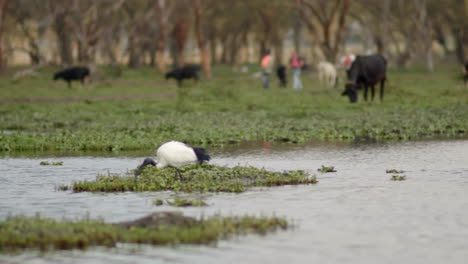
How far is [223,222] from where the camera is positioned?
401 inches

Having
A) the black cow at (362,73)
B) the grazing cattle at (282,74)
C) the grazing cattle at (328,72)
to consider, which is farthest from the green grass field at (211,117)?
the grazing cattle at (282,74)

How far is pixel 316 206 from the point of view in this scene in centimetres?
1173

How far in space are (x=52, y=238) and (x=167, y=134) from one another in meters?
12.6

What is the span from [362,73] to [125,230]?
2247 cm

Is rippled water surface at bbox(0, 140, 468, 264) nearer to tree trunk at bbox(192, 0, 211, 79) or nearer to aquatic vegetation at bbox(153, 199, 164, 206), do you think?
aquatic vegetation at bbox(153, 199, 164, 206)

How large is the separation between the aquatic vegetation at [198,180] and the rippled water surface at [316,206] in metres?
0.35

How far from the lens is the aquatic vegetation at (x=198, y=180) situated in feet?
43.4

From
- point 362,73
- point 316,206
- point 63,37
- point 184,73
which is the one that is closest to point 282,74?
point 184,73

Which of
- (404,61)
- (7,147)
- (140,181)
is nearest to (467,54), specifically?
(404,61)

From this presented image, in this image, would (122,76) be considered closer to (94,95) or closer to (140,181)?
(94,95)

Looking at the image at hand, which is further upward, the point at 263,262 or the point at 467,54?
the point at 467,54

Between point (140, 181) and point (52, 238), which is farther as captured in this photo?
point (140, 181)

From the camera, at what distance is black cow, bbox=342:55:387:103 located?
102 feet

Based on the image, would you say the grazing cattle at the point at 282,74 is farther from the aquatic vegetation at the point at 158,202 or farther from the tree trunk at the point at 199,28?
the aquatic vegetation at the point at 158,202
